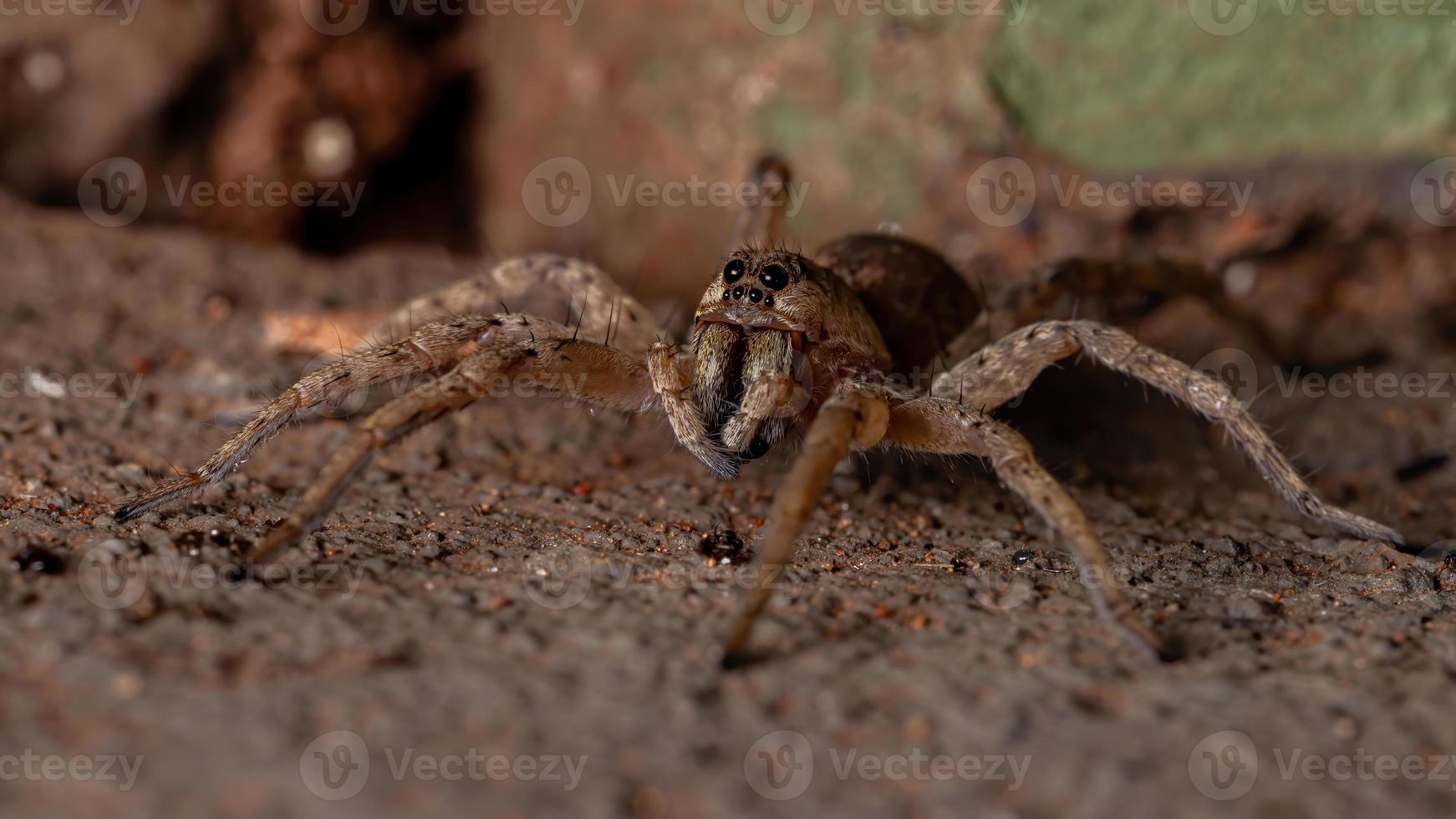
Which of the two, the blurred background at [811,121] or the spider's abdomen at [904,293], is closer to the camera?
the spider's abdomen at [904,293]

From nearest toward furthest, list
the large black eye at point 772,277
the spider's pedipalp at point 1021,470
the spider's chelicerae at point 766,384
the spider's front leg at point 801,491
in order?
1. the spider's front leg at point 801,491
2. the spider's pedipalp at point 1021,470
3. the spider's chelicerae at point 766,384
4. the large black eye at point 772,277

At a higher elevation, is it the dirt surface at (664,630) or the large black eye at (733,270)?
the large black eye at (733,270)

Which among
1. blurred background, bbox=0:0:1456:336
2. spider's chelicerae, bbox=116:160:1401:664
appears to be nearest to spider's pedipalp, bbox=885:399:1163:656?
spider's chelicerae, bbox=116:160:1401:664

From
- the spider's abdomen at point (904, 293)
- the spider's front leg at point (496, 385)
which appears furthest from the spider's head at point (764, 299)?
the spider's abdomen at point (904, 293)

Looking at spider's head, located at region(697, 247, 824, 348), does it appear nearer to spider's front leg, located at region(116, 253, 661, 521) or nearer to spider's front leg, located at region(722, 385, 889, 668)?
spider's front leg, located at region(116, 253, 661, 521)

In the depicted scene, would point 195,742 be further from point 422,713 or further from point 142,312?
point 142,312

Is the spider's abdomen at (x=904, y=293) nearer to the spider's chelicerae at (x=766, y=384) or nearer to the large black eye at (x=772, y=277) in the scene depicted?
the spider's chelicerae at (x=766, y=384)

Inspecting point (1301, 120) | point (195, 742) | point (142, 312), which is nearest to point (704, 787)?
point (195, 742)

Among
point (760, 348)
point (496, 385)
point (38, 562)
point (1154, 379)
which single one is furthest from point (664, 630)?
point (1154, 379)
